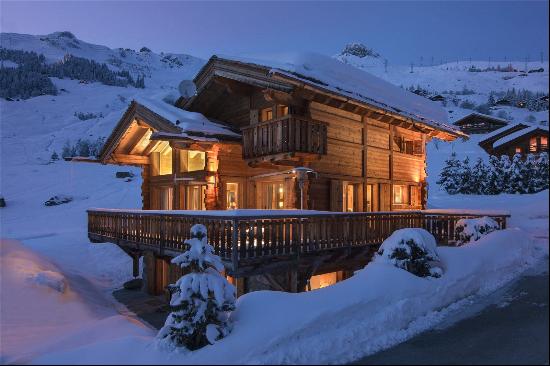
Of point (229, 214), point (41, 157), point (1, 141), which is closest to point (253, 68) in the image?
point (229, 214)

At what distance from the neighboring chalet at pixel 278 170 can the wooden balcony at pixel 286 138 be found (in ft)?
0.15

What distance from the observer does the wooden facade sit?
13961 mm

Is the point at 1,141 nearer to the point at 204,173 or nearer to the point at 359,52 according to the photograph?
the point at 204,173

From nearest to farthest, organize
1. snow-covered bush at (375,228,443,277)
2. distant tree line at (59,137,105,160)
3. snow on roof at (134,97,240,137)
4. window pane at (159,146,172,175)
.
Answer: snow-covered bush at (375,228,443,277)
snow on roof at (134,97,240,137)
window pane at (159,146,172,175)
distant tree line at (59,137,105,160)

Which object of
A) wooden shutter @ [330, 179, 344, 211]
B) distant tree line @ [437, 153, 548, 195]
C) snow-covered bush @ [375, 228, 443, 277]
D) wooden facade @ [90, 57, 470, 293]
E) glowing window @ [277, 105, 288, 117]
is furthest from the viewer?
wooden shutter @ [330, 179, 344, 211]

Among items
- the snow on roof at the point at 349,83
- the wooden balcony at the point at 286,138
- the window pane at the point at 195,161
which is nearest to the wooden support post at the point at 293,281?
the wooden balcony at the point at 286,138

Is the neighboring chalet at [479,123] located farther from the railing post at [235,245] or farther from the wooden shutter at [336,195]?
the railing post at [235,245]

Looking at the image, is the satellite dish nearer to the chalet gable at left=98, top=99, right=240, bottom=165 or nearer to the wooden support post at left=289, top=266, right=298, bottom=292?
the chalet gable at left=98, top=99, right=240, bottom=165

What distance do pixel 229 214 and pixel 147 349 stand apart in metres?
4.13

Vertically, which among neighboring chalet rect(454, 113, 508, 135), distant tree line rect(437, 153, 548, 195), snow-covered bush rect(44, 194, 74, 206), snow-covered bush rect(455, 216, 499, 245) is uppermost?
neighboring chalet rect(454, 113, 508, 135)

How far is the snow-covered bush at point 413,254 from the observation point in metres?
8.66

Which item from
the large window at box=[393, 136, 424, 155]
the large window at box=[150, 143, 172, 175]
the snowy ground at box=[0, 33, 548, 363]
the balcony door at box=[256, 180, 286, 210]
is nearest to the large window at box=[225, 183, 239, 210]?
the balcony door at box=[256, 180, 286, 210]

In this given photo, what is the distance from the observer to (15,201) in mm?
34000

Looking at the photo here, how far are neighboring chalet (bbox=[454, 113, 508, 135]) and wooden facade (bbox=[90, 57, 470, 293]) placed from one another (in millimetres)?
36809
